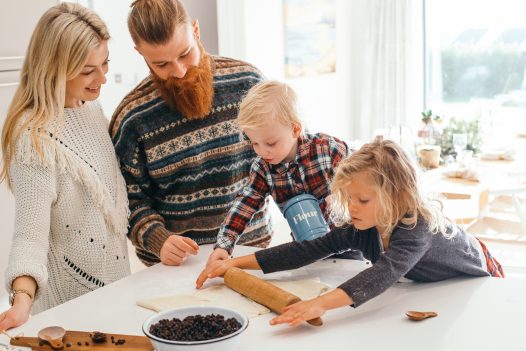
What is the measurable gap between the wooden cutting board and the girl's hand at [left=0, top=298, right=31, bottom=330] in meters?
0.08

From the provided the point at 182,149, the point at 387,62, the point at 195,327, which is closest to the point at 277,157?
the point at 182,149

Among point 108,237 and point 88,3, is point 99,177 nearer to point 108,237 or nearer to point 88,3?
point 108,237

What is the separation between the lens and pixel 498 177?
4148mm

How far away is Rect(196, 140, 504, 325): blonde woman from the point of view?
1.46m

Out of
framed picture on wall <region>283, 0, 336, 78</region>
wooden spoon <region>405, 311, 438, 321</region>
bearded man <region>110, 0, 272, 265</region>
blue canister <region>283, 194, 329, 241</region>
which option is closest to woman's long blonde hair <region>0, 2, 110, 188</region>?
bearded man <region>110, 0, 272, 265</region>

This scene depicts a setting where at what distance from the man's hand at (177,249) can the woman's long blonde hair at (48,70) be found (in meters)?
0.43

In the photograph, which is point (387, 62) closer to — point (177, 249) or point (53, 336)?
point (177, 249)

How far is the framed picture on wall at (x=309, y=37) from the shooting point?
532cm

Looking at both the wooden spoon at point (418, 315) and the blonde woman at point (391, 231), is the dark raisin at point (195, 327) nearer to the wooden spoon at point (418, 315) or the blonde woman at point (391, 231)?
the blonde woman at point (391, 231)

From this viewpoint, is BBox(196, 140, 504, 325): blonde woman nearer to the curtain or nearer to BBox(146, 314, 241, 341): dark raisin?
BBox(146, 314, 241, 341): dark raisin

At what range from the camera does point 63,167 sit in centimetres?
173

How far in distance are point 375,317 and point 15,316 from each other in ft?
2.45

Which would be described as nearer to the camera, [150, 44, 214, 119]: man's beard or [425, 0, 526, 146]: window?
[150, 44, 214, 119]: man's beard

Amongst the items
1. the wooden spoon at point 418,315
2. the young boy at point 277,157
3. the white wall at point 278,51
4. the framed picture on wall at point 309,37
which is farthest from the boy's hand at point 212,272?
the framed picture on wall at point 309,37
